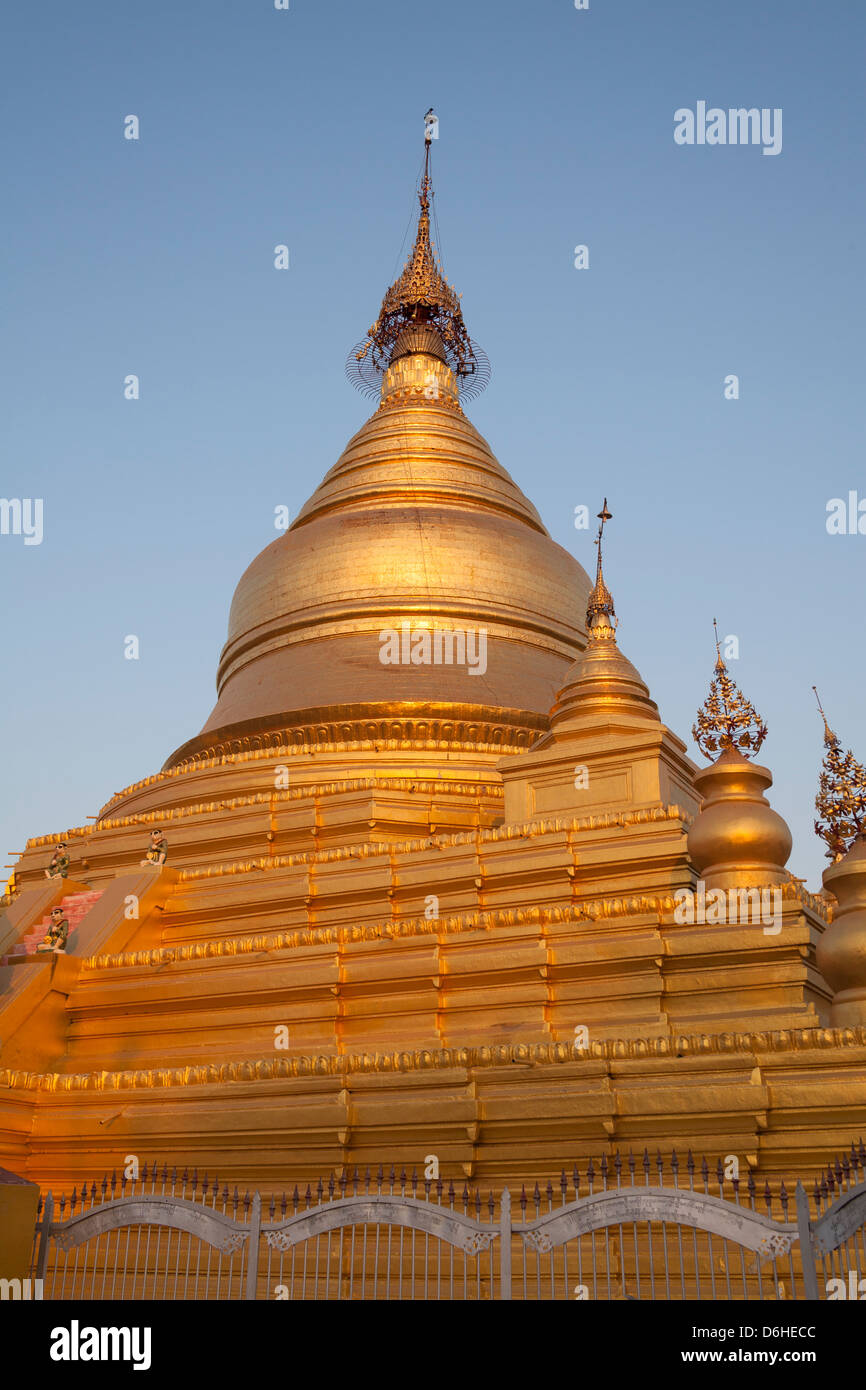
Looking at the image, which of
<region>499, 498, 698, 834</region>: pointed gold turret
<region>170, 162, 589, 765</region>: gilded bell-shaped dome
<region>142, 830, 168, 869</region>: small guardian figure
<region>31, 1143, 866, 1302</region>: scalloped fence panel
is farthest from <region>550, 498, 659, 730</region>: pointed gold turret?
<region>31, 1143, 866, 1302</region>: scalloped fence panel

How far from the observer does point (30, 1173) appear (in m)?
14.9

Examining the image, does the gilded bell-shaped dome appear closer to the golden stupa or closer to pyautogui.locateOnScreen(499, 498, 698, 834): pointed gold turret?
the golden stupa

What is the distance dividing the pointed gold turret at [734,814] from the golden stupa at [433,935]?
1.5 inches

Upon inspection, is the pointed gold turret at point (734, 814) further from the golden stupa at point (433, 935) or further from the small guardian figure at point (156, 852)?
the small guardian figure at point (156, 852)

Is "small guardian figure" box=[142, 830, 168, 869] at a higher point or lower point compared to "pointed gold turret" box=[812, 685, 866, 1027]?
higher

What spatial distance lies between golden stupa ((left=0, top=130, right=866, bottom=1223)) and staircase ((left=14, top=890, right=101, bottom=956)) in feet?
0.43

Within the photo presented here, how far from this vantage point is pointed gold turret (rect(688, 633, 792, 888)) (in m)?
14.8

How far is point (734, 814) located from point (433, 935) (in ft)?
13.4

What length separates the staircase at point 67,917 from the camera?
18844 millimetres

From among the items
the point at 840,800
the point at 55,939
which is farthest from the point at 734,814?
the point at 55,939

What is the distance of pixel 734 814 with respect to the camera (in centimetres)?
1501

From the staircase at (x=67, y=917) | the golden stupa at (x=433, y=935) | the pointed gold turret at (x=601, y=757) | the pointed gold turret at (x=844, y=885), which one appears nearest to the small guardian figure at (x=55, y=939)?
the golden stupa at (x=433, y=935)
